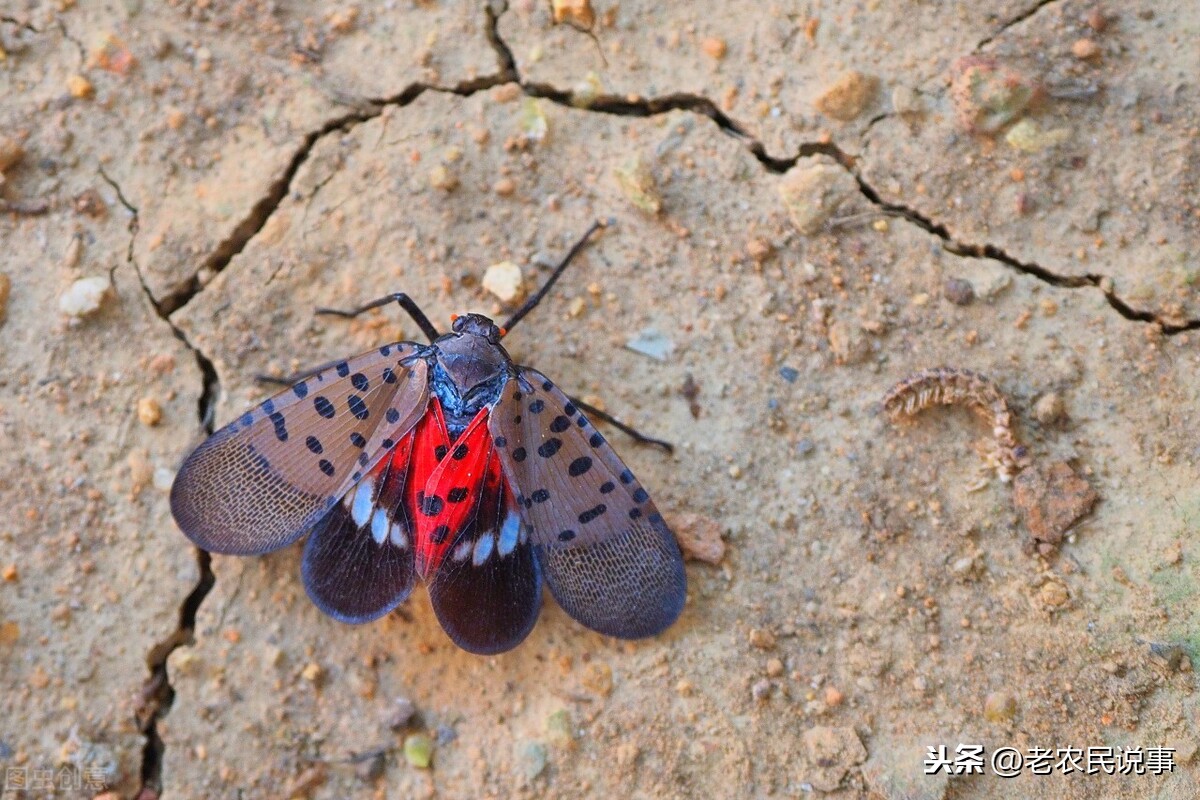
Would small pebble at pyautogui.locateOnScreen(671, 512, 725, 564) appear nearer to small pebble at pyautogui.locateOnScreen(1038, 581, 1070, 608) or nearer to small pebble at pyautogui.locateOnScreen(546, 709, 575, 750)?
small pebble at pyautogui.locateOnScreen(546, 709, 575, 750)

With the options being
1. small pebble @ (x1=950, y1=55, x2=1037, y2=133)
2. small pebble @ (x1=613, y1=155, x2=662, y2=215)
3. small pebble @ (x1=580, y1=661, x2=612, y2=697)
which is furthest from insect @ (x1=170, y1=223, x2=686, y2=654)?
small pebble @ (x1=950, y1=55, x2=1037, y2=133)

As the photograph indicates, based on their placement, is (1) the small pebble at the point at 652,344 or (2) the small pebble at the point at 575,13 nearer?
(1) the small pebble at the point at 652,344

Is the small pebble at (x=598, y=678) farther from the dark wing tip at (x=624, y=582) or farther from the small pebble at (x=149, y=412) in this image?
the small pebble at (x=149, y=412)

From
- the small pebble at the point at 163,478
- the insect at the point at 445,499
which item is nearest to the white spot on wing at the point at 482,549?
the insect at the point at 445,499

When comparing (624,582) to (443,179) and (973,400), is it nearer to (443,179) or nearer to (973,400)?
(973,400)

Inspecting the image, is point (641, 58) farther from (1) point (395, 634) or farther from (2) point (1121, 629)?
(2) point (1121, 629)

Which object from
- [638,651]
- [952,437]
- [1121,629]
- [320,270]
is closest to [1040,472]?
[952,437]
